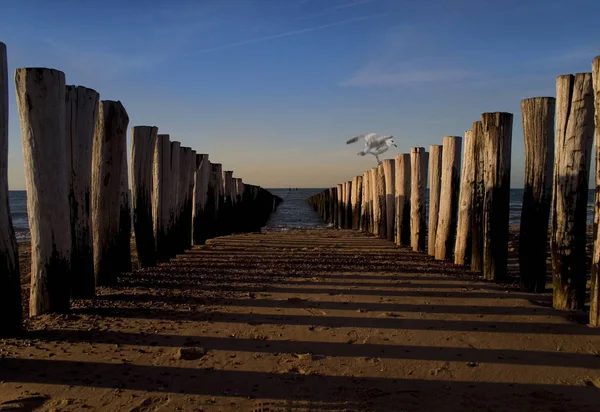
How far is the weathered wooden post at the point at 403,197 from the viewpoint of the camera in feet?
34.3

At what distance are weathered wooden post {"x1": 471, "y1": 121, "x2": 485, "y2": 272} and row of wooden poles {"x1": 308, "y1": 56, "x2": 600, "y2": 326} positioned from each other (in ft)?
0.04

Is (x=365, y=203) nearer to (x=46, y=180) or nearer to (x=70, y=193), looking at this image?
(x=70, y=193)

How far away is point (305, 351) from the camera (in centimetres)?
384

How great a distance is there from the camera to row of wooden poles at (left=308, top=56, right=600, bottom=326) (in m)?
4.75

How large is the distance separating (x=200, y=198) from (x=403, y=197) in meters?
4.43

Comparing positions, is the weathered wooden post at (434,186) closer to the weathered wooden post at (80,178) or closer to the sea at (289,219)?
the weathered wooden post at (80,178)

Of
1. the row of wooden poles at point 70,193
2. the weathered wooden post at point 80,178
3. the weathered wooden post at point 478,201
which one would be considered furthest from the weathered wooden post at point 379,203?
the weathered wooden post at point 80,178

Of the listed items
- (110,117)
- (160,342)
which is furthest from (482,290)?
(110,117)

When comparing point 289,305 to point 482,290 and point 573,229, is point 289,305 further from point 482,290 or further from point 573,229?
point 573,229

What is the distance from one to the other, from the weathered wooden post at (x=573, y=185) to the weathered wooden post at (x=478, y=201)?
1.75m

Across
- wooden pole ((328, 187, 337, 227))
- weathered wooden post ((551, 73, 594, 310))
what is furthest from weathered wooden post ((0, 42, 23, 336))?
wooden pole ((328, 187, 337, 227))

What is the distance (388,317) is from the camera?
Answer: 4695 mm

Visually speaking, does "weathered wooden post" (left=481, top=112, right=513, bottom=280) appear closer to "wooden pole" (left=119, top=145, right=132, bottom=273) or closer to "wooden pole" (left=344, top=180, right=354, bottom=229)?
"wooden pole" (left=119, top=145, right=132, bottom=273)

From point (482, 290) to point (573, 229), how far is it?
4.32 ft
